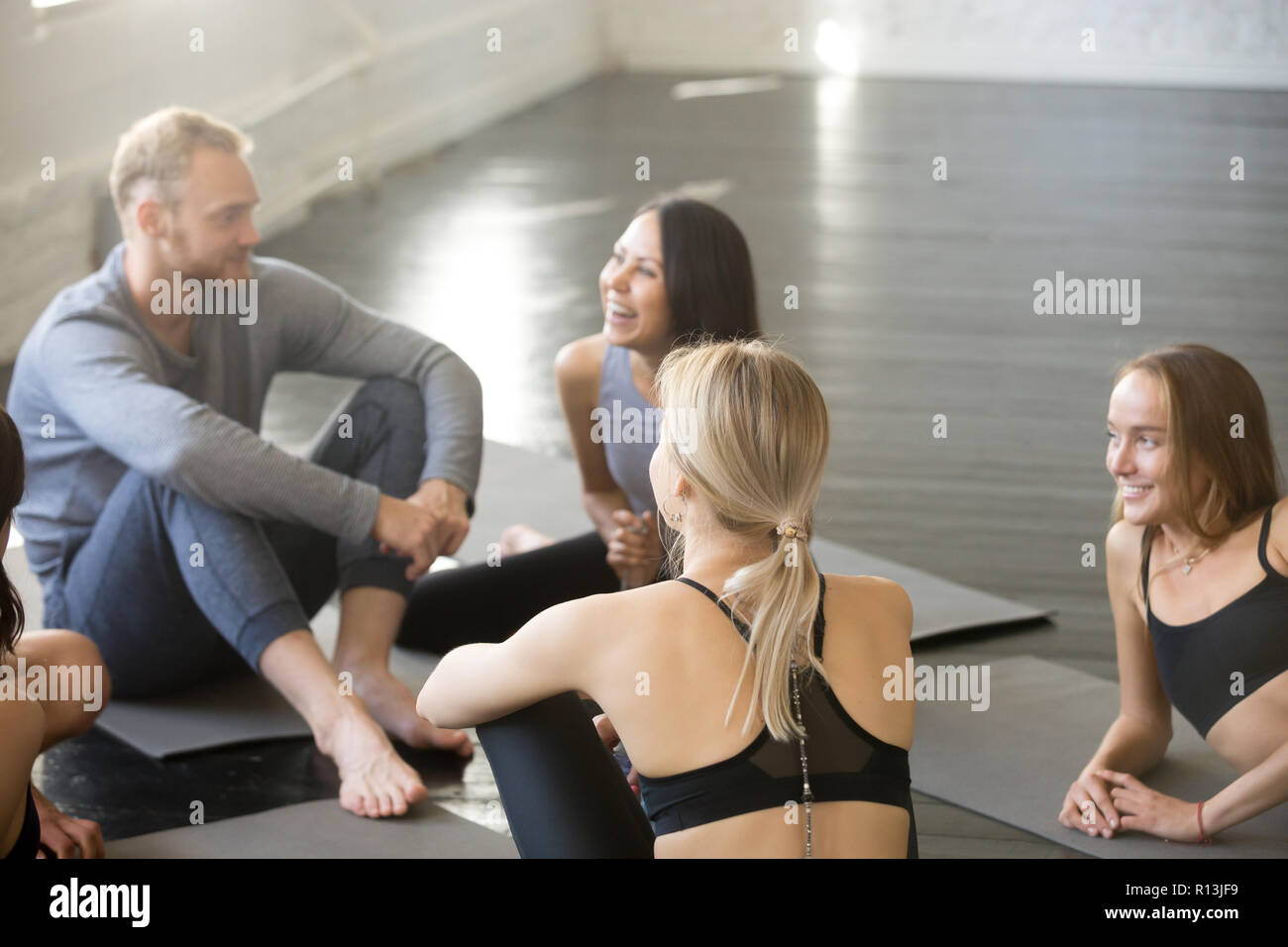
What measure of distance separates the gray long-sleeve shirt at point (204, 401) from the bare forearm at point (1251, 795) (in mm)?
1306

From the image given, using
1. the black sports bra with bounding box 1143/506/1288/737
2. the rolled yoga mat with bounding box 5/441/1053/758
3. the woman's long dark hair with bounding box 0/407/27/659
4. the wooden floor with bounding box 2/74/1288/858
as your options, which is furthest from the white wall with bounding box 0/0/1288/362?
the black sports bra with bounding box 1143/506/1288/737

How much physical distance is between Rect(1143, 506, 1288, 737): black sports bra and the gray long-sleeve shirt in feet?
3.90

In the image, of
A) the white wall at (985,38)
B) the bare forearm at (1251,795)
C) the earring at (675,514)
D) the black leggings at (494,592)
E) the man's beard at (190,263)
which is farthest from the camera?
the white wall at (985,38)

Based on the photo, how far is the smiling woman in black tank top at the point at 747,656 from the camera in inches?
58.0

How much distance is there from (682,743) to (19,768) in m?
0.72

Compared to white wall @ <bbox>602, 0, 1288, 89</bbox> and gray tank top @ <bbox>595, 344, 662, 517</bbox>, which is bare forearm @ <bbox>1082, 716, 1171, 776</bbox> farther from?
white wall @ <bbox>602, 0, 1288, 89</bbox>

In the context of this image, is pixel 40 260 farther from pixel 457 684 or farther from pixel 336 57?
pixel 457 684

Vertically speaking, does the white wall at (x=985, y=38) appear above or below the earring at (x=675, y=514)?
above

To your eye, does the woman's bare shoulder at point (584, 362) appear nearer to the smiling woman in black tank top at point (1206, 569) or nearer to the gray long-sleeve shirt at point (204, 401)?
the gray long-sleeve shirt at point (204, 401)

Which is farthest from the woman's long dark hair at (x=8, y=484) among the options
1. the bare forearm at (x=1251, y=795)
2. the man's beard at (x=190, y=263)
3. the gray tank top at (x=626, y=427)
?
the bare forearm at (x=1251, y=795)

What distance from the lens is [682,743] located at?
1.49 meters

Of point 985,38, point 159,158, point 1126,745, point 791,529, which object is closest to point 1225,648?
point 1126,745

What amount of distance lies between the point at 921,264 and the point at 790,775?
4.80 m

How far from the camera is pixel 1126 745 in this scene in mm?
2375
